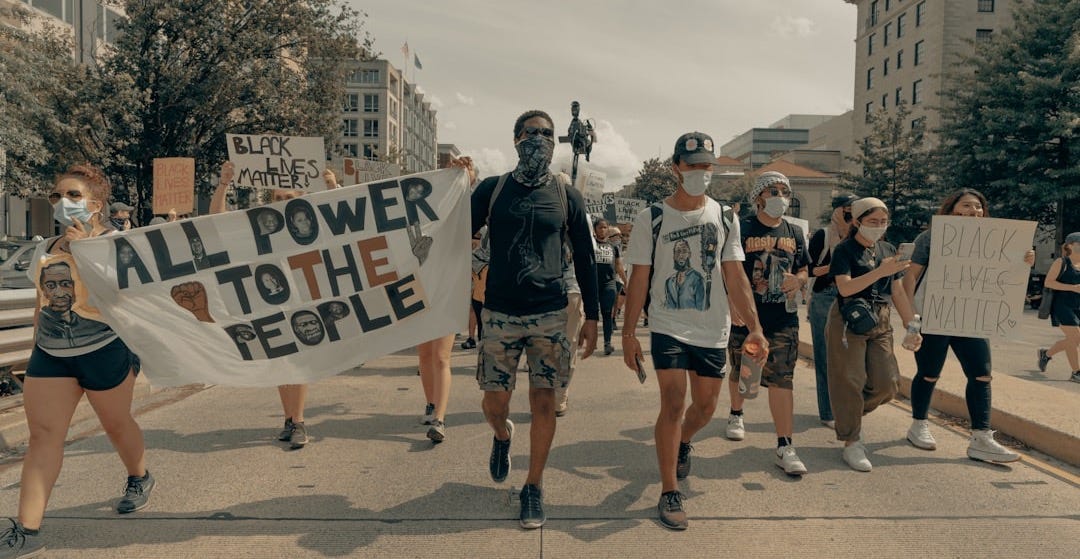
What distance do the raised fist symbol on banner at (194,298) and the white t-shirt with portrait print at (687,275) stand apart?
2513 millimetres

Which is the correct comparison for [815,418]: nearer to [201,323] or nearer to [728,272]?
[728,272]

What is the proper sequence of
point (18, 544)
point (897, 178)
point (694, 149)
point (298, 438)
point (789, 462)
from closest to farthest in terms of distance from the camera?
point (18, 544)
point (694, 149)
point (789, 462)
point (298, 438)
point (897, 178)

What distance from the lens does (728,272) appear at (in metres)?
4.36

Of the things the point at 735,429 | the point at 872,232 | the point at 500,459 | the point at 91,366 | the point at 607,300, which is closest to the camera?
the point at 91,366

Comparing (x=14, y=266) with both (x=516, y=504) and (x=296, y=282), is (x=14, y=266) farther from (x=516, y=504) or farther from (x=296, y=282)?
(x=516, y=504)

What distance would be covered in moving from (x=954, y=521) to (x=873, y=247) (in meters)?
1.97

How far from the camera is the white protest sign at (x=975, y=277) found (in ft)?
17.9

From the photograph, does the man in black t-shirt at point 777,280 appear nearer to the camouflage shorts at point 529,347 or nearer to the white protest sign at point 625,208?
the camouflage shorts at point 529,347

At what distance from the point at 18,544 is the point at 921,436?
5.81 m

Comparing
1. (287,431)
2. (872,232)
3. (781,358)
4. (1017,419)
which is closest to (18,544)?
(287,431)

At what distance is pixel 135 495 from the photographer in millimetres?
4203

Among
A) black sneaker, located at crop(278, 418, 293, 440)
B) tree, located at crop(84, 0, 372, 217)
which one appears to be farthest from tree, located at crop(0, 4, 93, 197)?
black sneaker, located at crop(278, 418, 293, 440)

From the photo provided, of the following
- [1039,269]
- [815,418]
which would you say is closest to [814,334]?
[815,418]

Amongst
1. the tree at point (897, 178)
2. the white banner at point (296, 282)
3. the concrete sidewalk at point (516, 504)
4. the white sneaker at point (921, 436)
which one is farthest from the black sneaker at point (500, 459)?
the tree at point (897, 178)
